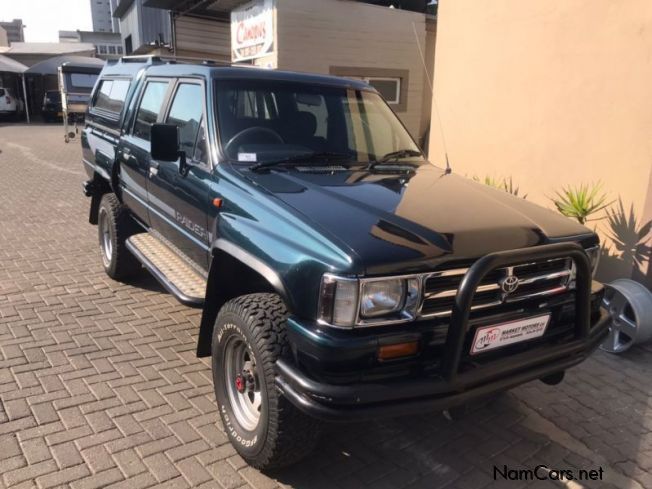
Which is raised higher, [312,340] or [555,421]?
[312,340]

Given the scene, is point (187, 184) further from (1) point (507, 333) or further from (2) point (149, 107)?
(1) point (507, 333)

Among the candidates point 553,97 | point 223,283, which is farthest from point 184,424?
point 553,97

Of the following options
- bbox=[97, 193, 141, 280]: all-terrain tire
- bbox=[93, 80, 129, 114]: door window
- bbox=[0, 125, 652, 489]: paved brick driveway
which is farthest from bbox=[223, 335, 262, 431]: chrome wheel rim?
bbox=[93, 80, 129, 114]: door window

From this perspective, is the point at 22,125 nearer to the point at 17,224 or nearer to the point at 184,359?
the point at 17,224

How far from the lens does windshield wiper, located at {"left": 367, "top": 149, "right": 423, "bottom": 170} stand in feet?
12.2

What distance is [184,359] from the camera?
13.0 feet

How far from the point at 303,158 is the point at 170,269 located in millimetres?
1276

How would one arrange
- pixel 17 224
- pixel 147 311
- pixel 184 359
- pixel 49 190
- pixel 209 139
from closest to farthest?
pixel 209 139
pixel 184 359
pixel 147 311
pixel 17 224
pixel 49 190

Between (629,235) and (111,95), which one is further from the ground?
(111,95)

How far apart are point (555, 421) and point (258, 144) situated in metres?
2.48

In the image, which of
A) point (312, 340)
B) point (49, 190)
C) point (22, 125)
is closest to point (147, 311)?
point (312, 340)

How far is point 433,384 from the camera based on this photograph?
2293mm

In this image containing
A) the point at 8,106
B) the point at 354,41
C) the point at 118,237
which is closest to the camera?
the point at 118,237

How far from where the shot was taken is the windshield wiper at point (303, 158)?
3.32m
